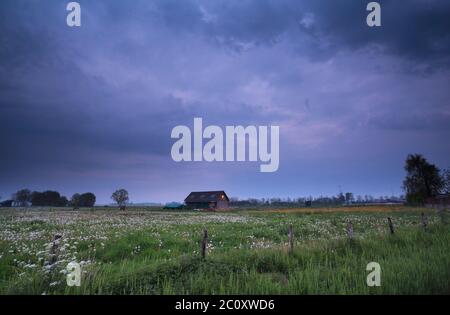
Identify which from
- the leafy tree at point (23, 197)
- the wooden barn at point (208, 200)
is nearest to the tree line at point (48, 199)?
the leafy tree at point (23, 197)

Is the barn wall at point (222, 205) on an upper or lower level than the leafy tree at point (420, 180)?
lower

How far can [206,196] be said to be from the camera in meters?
86.6

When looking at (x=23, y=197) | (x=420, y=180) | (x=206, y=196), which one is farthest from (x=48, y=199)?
(x=420, y=180)

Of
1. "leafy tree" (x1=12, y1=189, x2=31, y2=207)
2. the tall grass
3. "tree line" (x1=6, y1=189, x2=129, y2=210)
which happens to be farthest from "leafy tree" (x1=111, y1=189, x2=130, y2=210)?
the tall grass

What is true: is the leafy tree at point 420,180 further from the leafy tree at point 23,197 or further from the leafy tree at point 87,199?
the leafy tree at point 23,197

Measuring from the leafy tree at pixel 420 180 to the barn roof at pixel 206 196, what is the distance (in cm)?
4732

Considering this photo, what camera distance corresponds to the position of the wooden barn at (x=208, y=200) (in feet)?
268

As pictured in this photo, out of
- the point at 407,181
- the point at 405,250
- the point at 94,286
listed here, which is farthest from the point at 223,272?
the point at 407,181

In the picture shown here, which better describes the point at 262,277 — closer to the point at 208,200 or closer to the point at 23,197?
the point at 208,200

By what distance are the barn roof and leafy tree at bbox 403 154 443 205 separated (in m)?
47.3

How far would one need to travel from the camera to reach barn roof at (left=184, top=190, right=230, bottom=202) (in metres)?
83.6
